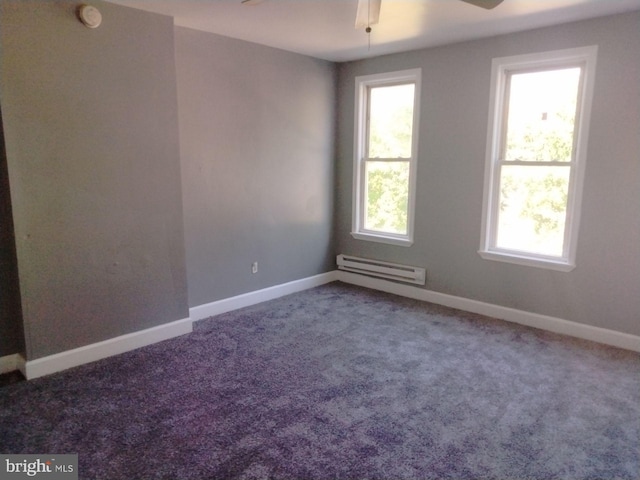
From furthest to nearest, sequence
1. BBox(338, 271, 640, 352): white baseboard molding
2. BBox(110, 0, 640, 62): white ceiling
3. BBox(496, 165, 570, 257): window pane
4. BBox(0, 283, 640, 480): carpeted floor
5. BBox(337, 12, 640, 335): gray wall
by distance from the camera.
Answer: BBox(496, 165, 570, 257): window pane < BBox(338, 271, 640, 352): white baseboard molding < BBox(337, 12, 640, 335): gray wall < BBox(110, 0, 640, 62): white ceiling < BBox(0, 283, 640, 480): carpeted floor

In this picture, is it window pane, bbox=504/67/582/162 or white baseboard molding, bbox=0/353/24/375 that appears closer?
white baseboard molding, bbox=0/353/24/375

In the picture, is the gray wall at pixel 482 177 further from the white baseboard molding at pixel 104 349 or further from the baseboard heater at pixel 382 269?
the white baseboard molding at pixel 104 349

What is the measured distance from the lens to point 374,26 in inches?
141

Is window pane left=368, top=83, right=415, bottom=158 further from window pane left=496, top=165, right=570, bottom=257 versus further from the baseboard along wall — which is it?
the baseboard along wall

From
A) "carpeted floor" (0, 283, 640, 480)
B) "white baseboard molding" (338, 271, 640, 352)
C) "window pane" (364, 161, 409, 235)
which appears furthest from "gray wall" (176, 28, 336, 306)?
"carpeted floor" (0, 283, 640, 480)

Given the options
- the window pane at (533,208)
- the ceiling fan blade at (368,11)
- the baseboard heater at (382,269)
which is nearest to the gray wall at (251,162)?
the baseboard heater at (382,269)

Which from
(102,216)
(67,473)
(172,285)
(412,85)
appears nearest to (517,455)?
(67,473)

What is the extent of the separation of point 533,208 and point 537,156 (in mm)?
466

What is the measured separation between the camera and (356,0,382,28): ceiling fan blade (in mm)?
2501

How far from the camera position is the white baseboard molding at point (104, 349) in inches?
117

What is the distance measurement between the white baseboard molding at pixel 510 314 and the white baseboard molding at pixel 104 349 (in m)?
2.24

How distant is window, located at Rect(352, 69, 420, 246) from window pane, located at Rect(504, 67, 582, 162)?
0.98 meters

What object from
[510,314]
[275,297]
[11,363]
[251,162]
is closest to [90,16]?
[251,162]
